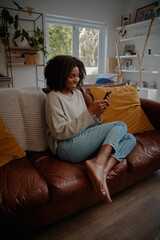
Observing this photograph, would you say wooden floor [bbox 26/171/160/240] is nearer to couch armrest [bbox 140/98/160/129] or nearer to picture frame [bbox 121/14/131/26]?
couch armrest [bbox 140/98/160/129]

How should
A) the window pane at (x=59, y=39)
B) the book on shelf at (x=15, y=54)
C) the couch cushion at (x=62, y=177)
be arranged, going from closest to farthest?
the couch cushion at (x=62, y=177)
the book on shelf at (x=15, y=54)
the window pane at (x=59, y=39)

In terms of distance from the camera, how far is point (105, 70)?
486cm

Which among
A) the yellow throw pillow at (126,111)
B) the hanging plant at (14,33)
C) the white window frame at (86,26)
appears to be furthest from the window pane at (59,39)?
the yellow throw pillow at (126,111)

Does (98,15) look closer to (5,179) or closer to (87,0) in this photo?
(87,0)

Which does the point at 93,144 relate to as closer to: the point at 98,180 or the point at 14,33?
the point at 98,180

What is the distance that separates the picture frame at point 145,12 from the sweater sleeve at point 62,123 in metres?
3.69

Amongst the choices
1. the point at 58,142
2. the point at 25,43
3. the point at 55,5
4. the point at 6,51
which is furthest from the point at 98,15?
the point at 58,142

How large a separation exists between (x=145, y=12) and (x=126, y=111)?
327cm

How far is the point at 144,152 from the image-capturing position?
136cm

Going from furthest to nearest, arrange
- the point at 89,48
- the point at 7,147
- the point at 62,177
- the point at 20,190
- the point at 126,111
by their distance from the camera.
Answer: the point at 89,48 < the point at 126,111 < the point at 7,147 < the point at 62,177 < the point at 20,190

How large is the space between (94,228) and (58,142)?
0.58 metres

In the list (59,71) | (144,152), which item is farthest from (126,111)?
(59,71)

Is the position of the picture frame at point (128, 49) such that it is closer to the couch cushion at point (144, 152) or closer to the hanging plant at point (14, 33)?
the hanging plant at point (14, 33)

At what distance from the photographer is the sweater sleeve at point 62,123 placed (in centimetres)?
115
